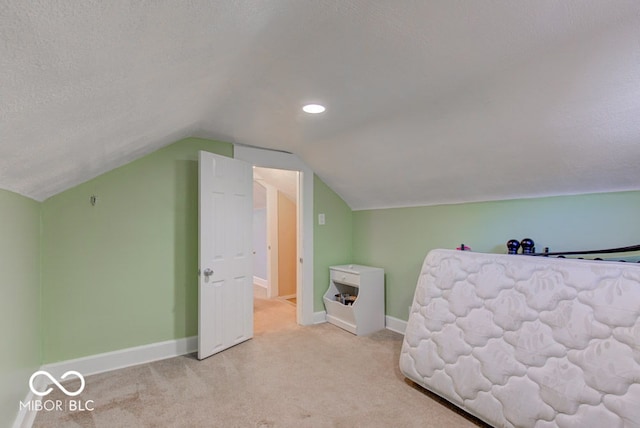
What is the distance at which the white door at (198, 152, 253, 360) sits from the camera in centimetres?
300

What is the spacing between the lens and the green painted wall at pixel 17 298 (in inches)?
65.0

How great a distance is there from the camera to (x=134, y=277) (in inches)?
117

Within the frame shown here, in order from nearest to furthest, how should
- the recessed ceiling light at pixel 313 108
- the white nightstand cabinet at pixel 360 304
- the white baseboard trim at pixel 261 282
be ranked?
the recessed ceiling light at pixel 313 108
the white nightstand cabinet at pixel 360 304
the white baseboard trim at pixel 261 282

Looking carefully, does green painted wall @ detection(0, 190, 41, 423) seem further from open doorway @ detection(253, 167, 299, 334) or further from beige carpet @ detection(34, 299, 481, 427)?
open doorway @ detection(253, 167, 299, 334)

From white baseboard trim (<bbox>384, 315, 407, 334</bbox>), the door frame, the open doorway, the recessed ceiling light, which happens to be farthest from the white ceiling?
the open doorway

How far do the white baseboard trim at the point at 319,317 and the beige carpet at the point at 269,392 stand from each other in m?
0.71

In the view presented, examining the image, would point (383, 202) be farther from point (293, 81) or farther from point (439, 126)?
point (293, 81)

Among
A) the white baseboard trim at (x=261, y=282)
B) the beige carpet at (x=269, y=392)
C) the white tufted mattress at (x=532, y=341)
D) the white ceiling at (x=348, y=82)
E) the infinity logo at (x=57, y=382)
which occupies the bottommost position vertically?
the beige carpet at (x=269, y=392)

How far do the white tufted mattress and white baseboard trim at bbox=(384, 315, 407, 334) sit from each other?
1.13 m

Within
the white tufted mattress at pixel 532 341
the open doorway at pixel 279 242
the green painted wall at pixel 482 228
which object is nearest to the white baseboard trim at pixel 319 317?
the green painted wall at pixel 482 228

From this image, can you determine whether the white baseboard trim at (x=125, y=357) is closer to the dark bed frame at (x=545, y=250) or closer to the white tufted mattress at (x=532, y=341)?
the white tufted mattress at (x=532, y=341)

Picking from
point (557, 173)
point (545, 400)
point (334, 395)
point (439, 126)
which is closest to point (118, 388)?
point (334, 395)

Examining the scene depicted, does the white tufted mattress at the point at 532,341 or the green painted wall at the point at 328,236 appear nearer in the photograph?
the white tufted mattress at the point at 532,341

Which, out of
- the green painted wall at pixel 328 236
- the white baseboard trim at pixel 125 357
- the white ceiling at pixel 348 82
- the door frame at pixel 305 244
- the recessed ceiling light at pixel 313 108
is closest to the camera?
the white ceiling at pixel 348 82
